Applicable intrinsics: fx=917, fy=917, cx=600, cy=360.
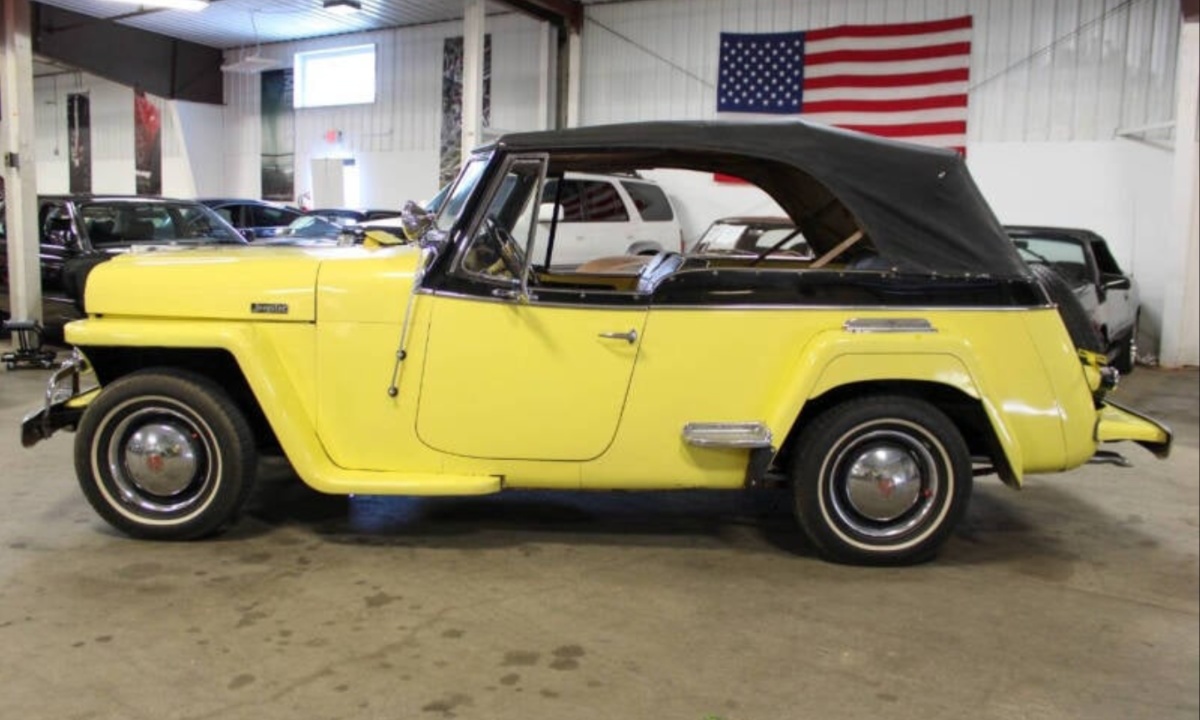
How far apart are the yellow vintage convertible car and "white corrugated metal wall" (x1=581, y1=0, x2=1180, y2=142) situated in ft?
30.1

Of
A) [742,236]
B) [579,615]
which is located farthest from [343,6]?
[579,615]

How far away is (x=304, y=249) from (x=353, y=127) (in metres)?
14.7

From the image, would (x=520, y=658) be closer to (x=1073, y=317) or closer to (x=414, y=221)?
(x=414, y=221)

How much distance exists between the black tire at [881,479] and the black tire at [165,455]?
90.0 inches

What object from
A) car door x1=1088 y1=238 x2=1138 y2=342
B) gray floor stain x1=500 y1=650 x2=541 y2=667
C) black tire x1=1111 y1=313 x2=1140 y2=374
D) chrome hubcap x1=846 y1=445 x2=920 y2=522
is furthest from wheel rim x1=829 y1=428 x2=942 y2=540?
black tire x1=1111 y1=313 x2=1140 y2=374

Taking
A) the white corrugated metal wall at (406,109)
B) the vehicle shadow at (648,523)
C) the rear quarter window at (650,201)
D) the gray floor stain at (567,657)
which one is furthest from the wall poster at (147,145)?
the gray floor stain at (567,657)

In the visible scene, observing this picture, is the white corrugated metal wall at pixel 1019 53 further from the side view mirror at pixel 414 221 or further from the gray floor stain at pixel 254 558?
the gray floor stain at pixel 254 558

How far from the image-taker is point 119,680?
106 inches

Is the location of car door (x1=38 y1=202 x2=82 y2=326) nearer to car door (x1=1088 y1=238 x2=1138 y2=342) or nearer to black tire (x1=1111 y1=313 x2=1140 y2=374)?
car door (x1=1088 y1=238 x2=1138 y2=342)

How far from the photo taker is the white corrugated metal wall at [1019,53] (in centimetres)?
1106

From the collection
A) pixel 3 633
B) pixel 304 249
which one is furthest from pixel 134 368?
pixel 3 633

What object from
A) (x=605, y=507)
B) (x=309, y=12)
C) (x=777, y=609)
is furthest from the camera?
(x=309, y=12)

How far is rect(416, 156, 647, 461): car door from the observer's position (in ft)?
11.8

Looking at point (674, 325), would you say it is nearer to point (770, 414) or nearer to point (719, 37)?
point (770, 414)
